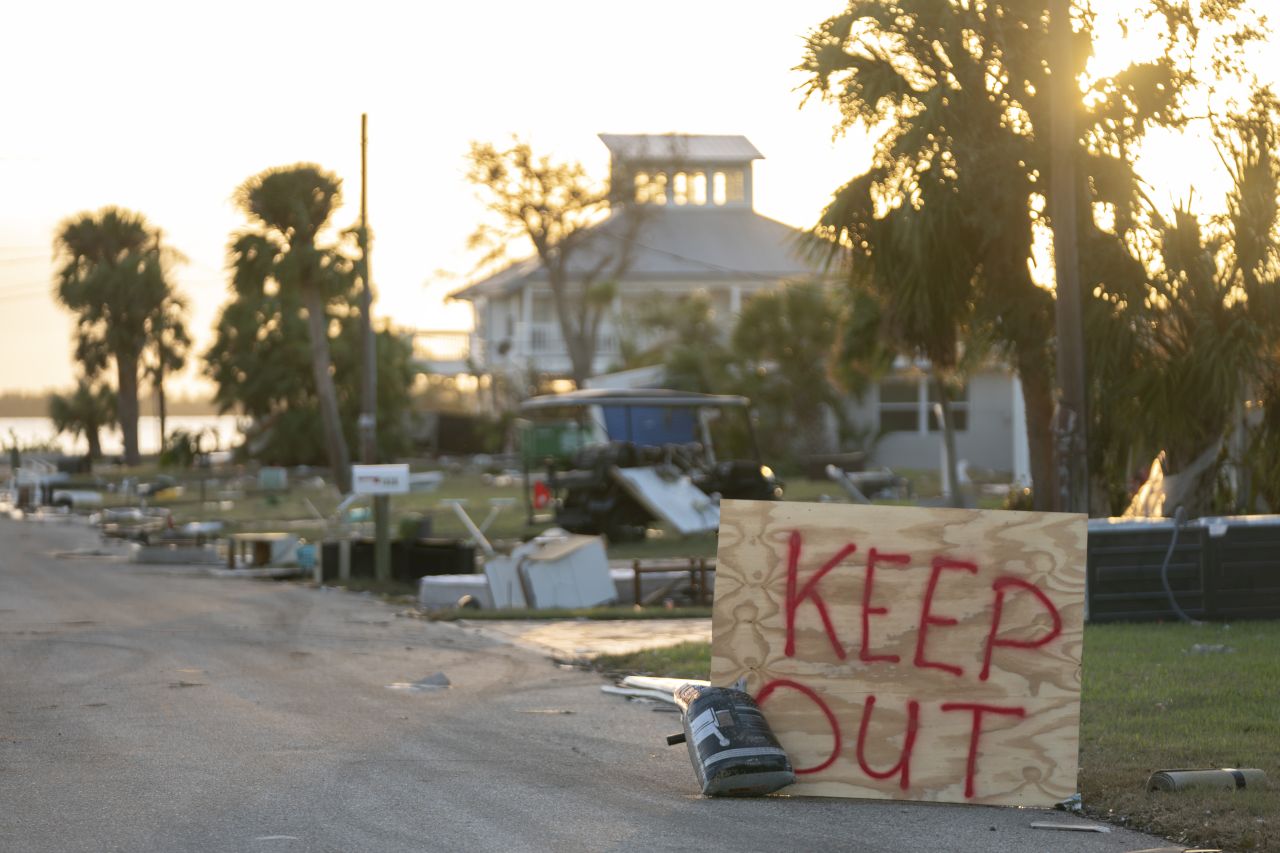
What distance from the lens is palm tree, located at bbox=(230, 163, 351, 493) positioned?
38.0 metres

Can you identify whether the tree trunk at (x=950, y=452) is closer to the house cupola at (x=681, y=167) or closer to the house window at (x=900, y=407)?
the house window at (x=900, y=407)

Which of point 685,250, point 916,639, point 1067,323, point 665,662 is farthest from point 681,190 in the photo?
point 916,639

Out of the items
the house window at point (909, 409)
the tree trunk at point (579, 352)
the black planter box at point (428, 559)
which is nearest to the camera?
the black planter box at point (428, 559)

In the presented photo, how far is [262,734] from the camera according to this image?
31.4 ft

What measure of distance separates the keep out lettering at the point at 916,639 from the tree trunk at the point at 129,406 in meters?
53.3

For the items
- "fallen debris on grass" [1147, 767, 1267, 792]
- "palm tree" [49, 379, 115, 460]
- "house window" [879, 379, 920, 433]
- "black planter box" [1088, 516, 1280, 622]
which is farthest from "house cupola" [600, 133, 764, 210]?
"fallen debris on grass" [1147, 767, 1267, 792]

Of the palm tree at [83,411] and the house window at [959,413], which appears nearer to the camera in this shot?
the house window at [959,413]

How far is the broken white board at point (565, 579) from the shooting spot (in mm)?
18234

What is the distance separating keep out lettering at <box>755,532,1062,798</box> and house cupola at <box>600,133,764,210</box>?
4411cm

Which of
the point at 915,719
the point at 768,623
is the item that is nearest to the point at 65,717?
the point at 768,623

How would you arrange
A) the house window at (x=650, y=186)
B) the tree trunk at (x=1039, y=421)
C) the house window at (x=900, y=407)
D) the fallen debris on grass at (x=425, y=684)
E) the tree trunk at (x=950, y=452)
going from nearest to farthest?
the fallen debris on grass at (x=425, y=684)
the tree trunk at (x=1039, y=421)
the tree trunk at (x=950, y=452)
the house window at (x=900, y=407)
the house window at (x=650, y=186)

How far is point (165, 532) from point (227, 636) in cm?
1218

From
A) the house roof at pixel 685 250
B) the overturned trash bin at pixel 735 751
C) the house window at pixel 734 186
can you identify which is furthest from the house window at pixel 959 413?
the overturned trash bin at pixel 735 751

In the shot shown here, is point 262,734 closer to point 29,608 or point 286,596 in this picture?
point 29,608
